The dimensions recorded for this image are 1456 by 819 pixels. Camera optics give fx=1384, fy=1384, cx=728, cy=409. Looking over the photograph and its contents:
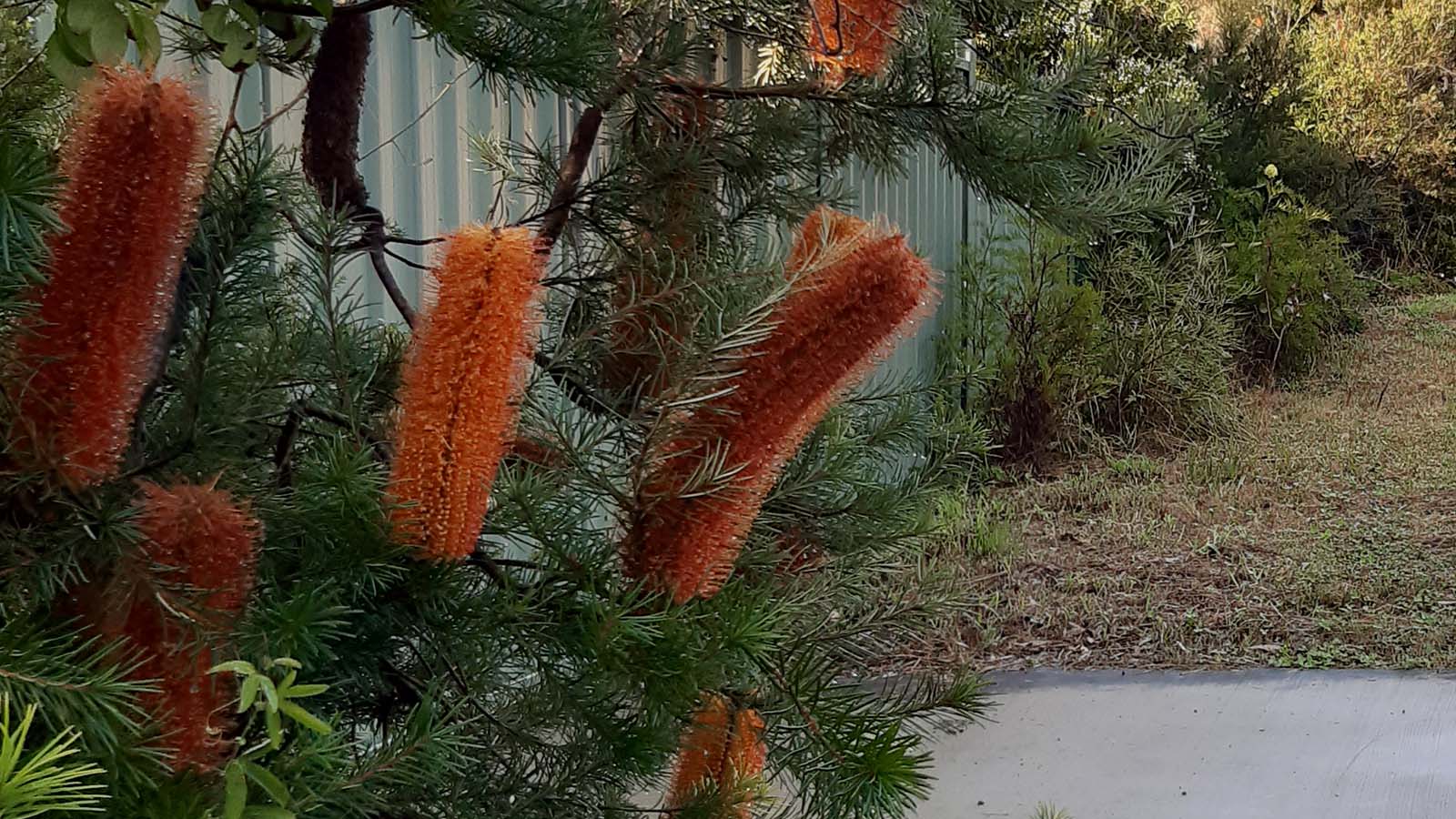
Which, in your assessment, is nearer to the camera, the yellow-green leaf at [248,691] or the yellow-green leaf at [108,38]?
the yellow-green leaf at [248,691]

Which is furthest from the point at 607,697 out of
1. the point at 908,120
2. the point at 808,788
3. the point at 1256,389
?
the point at 1256,389

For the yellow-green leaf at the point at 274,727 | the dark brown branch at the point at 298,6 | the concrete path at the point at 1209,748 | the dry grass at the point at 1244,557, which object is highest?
the dark brown branch at the point at 298,6

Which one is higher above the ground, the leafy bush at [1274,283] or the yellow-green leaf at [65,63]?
the yellow-green leaf at [65,63]

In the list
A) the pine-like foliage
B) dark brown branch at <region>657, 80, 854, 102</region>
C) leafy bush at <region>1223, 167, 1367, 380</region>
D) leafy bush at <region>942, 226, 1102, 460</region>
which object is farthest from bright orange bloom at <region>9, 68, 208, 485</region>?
leafy bush at <region>1223, 167, 1367, 380</region>

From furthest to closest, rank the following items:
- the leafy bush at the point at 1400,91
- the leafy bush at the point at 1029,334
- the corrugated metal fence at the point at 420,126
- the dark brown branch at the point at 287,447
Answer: the leafy bush at the point at 1400,91 → the leafy bush at the point at 1029,334 → the corrugated metal fence at the point at 420,126 → the dark brown branch at the point at 287,447

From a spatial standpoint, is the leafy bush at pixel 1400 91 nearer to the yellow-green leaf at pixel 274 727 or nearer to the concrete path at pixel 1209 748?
the concrete path at pixel 1209 748

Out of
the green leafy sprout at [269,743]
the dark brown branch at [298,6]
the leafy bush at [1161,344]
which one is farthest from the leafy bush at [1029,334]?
the green leafy sprout at [269,743]

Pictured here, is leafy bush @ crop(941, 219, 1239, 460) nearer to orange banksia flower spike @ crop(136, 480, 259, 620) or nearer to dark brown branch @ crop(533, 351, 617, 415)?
dark brown branch @ crop(533, 351, 617, 415)

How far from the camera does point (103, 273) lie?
0.57 meters

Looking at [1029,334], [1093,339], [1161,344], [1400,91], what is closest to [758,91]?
[1029,334]

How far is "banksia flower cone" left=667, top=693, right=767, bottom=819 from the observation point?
901 mm

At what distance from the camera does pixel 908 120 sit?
1.19 metres

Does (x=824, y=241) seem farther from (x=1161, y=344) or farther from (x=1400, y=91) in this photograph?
(x=1400, y=91)

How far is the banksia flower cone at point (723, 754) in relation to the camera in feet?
2.96
